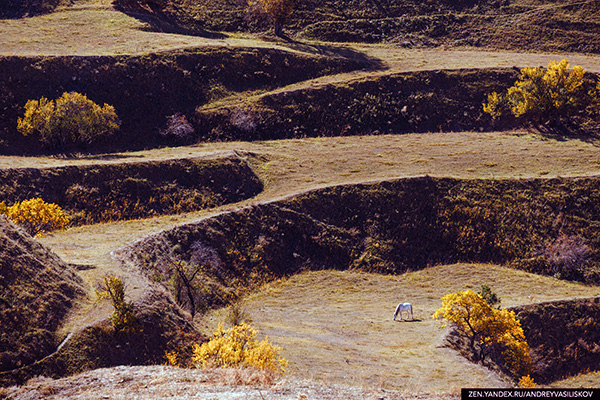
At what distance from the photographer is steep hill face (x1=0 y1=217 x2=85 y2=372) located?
2158 centimetres

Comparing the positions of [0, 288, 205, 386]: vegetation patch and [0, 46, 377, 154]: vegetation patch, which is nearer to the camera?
[0, 288, 205, 386]: vegetation patch

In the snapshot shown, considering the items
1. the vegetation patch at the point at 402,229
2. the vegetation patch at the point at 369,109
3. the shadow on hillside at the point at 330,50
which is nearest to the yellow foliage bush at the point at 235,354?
the vegetation patch at the point at 402,229

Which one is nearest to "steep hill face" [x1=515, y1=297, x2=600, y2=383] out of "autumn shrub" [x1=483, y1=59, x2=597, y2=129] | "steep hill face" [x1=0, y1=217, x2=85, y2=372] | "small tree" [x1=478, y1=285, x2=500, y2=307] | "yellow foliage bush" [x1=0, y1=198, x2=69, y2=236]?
"small tree" [x1=478, y1=285, x2=500, y2=307]

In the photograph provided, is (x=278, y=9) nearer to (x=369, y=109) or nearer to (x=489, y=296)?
(x=369, y=109)

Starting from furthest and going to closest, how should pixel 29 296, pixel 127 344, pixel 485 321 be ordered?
pixel 485 321 → pixel 127 344 → pixel 29 296

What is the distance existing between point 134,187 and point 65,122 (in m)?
15.5

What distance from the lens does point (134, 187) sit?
50.9m

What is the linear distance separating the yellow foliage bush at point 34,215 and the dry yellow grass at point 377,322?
15.6 m

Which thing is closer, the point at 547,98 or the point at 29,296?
the point at 29,296

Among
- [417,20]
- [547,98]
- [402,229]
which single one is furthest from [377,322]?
[417,20]

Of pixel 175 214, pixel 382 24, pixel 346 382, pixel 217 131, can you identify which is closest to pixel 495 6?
pixel 382 24

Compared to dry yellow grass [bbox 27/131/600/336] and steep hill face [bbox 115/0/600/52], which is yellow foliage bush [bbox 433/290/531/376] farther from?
steep hill face [bbox 115/0/600/52]

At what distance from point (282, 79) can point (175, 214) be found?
38.2 meters

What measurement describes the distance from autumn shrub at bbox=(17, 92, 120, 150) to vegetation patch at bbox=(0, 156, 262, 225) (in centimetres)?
1079
